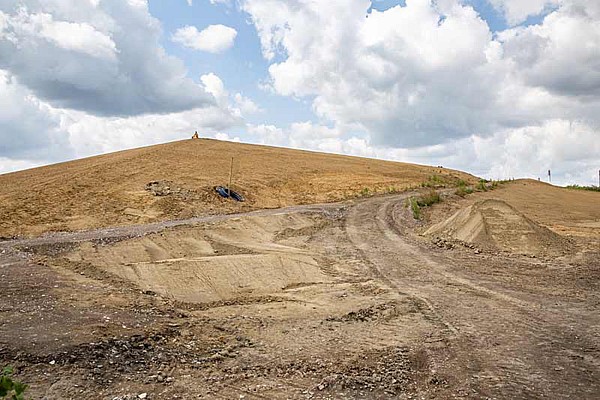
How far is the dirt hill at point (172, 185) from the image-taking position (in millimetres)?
18453

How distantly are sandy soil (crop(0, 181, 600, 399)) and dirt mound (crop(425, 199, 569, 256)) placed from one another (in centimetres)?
40

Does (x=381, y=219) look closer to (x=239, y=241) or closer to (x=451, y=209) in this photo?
(x=451, y=209)

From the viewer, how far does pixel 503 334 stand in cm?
741

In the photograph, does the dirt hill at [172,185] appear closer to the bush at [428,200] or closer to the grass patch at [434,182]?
the grass patch at [434,182]

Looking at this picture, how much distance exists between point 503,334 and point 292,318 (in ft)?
10.1

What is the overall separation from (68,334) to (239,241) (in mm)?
7801

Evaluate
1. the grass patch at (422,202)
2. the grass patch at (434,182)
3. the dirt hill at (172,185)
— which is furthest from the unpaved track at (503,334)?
the grass patch at (434,182)

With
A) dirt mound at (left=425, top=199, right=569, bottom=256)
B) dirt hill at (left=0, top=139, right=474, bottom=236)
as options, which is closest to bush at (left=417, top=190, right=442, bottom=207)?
dirt hill at (left=0, top=139, right=474, bottom=236)

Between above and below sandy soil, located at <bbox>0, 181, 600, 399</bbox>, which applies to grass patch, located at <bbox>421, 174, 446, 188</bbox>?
above

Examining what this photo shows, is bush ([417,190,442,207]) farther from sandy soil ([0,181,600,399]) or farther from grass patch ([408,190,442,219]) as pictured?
sandy soil ([0,181,600,399])

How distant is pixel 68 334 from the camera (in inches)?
262

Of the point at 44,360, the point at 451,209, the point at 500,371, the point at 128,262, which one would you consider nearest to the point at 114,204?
the point at 128,262

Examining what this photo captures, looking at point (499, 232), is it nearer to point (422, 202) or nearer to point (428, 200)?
point (422, 202)

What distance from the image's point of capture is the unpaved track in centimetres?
575
